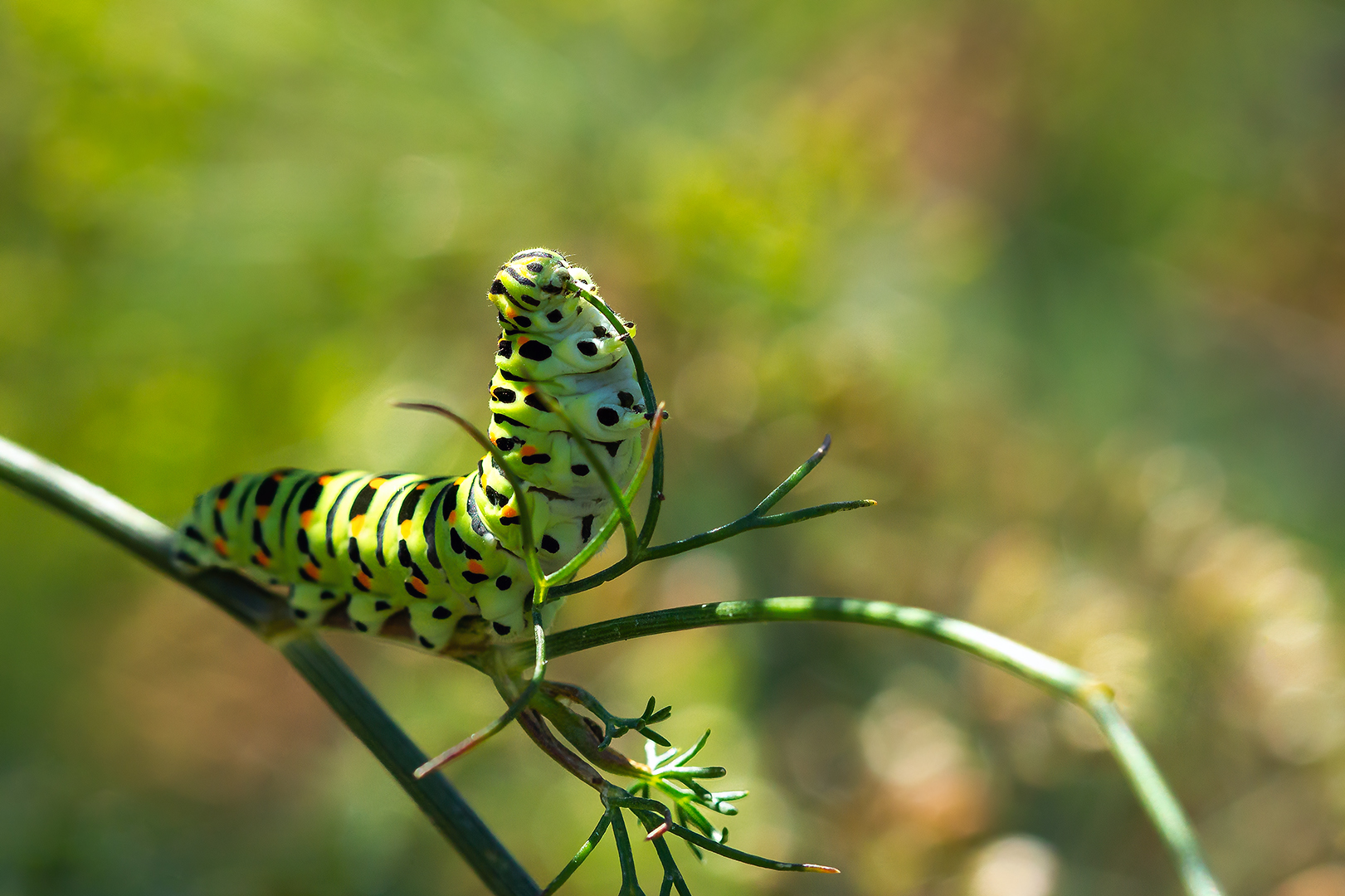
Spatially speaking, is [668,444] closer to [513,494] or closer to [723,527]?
[513,494]

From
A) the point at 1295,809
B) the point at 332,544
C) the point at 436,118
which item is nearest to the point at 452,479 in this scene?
the point at 332,544

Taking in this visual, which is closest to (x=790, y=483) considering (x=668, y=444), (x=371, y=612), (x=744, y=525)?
(x=744, y=525)

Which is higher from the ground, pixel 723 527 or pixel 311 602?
pixel 311 602

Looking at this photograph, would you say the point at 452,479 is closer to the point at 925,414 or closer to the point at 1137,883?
the point at 925,414

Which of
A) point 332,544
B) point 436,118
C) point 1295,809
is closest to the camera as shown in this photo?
point 332,544

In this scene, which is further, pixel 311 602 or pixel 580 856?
pixel 311 602

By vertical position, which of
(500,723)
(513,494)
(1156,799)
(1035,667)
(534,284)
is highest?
(534,284)
